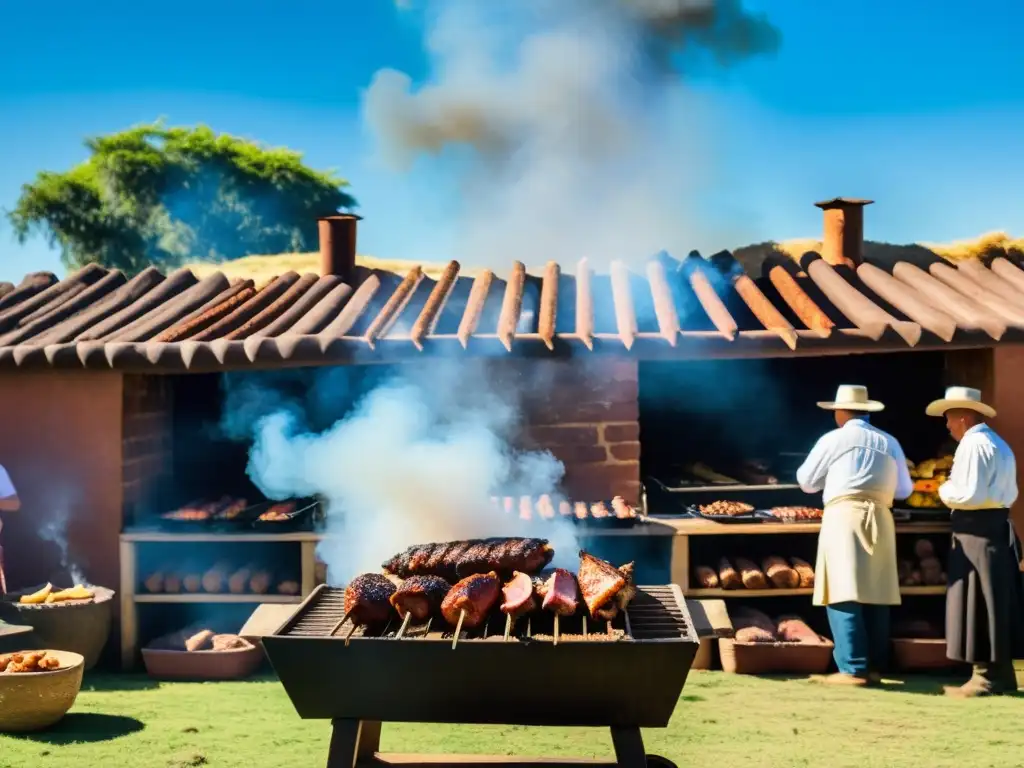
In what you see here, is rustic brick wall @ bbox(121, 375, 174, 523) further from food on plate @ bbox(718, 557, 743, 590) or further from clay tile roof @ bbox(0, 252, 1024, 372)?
food on plate @ bbox(718, 557, 743, 590)

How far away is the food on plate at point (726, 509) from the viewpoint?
7.89m

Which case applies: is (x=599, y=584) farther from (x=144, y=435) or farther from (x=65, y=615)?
(x=144, y=435)

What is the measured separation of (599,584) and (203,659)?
4076 mm

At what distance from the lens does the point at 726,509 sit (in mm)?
7980

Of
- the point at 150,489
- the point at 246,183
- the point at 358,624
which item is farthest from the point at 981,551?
the point at 246,183

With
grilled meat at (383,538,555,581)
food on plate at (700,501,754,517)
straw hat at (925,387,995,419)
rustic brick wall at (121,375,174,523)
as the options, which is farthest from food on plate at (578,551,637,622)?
rustic brick wall at (121,375,174,523)

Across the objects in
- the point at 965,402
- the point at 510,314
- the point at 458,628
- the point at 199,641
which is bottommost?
the point at 199,641

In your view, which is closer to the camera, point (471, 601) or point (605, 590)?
point (471, 601)

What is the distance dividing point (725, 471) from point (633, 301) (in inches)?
68.4

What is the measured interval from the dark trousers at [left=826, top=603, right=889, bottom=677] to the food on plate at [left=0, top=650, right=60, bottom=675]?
205 inches

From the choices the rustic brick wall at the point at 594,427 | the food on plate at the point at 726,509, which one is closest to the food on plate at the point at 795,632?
the food on plate at the point at 726,509

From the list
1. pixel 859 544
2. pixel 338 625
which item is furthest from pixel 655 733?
pixel 338 625

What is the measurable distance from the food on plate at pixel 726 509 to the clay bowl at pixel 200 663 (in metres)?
3.61

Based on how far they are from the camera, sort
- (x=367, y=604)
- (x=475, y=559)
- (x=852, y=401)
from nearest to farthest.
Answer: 1. (x=367, y=604)
2. (x=475, y=559)
3. (x=852, y=401)
